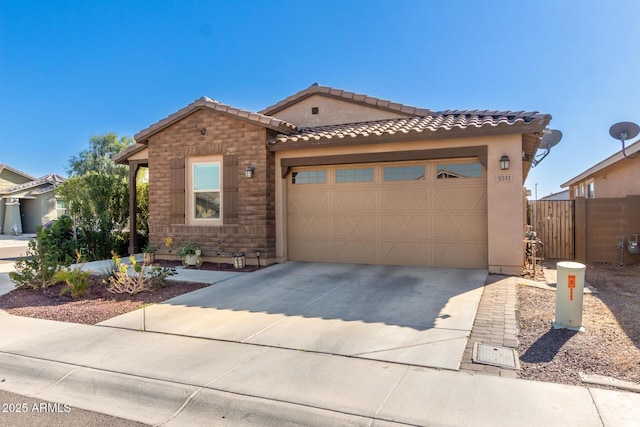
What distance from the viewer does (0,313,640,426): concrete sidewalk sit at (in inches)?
125

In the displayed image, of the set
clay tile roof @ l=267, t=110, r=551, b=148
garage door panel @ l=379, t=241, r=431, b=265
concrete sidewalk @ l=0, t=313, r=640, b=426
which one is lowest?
concrete sidewalk @ l=0, t=313, r=640, b=426

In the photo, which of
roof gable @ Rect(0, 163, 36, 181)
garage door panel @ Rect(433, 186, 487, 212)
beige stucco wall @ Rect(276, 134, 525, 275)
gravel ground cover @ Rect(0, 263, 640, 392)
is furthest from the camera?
roof gable @ Rect(0, 163, 36, 181)

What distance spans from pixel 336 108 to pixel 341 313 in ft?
25.8

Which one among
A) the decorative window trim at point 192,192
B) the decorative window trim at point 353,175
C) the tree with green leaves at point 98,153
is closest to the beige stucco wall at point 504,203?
the decorative window trim at point 353,175

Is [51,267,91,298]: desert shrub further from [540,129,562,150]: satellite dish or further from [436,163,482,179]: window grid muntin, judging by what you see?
[540,129,562,150]: satellite dish

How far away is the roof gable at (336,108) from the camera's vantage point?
11570 millimetres

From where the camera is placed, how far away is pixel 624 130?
1166 cm

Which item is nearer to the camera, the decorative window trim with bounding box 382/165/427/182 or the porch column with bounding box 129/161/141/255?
the decorative window trim with bounding box 382/165/427/182

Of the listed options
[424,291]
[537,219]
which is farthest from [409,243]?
[537,219]

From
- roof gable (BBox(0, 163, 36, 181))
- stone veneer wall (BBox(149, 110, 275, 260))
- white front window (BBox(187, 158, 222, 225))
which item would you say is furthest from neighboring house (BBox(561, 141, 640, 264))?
roof gable (BBox(0, 163, 36, 181))

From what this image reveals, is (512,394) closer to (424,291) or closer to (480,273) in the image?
(424,291)

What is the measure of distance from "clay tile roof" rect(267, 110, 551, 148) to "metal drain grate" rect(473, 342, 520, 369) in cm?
553

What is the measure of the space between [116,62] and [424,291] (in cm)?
1669

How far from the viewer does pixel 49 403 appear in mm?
3727
